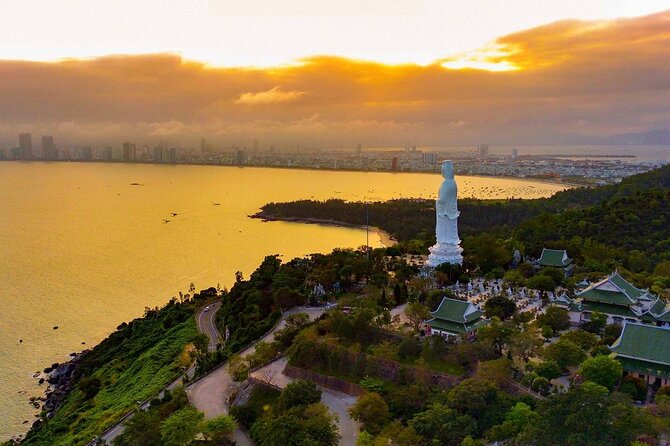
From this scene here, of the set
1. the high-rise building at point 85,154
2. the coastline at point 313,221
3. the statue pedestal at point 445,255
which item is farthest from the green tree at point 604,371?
the high-rise building at point 85,154

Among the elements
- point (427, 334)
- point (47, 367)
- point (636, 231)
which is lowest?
point (47, 367)

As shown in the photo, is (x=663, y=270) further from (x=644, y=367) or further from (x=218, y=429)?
(x=218, y=429)

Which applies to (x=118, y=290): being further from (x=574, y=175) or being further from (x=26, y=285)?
(x=574, y=175)

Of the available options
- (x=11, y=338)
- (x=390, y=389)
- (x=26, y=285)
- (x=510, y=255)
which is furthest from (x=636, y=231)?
(x=26, y=285)

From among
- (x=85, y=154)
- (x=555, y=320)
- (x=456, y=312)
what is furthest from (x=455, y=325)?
(x=85, y=154)

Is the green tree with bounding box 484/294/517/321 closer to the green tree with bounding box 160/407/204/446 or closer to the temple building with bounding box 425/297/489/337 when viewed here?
the temple building with bounding box 425/297/489/337

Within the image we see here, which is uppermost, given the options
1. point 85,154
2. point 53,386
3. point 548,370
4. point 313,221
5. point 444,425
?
point 85,154
